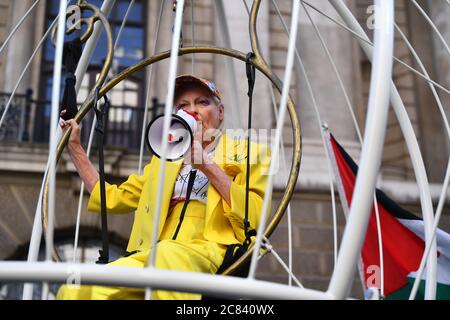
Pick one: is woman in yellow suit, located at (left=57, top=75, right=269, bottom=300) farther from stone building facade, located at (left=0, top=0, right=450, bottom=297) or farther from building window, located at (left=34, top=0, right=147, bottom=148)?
building window, located at (left=34, top=0, right=147, bottom=148)

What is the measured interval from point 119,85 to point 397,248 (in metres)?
5.02

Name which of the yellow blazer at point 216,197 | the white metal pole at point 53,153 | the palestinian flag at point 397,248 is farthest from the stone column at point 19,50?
the white metal pole at point 53,153

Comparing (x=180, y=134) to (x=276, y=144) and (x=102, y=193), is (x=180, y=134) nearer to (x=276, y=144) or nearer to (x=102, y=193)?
(x=102, y=193)

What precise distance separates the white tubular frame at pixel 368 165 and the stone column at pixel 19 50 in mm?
6211

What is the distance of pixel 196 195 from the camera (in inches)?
94.3

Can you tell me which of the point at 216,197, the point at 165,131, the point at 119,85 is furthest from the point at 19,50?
the point at 165,131

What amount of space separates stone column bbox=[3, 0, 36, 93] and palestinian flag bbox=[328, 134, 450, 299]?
16.0 ft

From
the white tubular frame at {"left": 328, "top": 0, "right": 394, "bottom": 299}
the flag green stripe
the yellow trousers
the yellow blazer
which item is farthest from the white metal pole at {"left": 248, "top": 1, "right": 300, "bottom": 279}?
the flag green stripe

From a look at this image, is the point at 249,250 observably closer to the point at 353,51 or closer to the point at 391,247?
the point at 391,247

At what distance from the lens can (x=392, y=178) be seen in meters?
7.91

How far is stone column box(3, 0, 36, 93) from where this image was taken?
7379 mm

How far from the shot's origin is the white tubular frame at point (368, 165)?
1.59m

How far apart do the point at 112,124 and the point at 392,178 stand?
328cm
